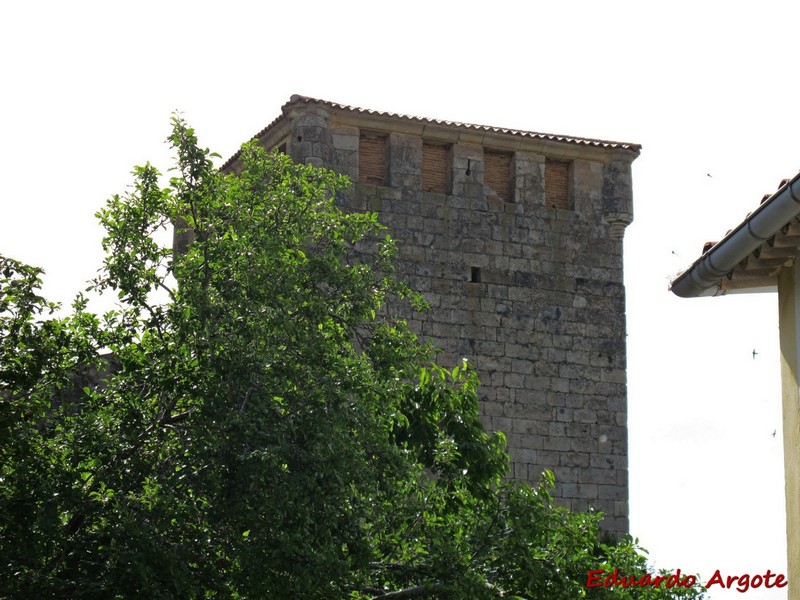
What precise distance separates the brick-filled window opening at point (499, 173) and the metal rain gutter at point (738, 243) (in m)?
7.89

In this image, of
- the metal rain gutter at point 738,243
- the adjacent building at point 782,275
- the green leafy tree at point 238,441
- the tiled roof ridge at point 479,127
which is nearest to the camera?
the metal rain gutter at point 738,243

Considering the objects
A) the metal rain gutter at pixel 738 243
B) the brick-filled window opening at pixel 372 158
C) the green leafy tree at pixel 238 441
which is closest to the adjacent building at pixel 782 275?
the metal rain gutter at pixel 738 243

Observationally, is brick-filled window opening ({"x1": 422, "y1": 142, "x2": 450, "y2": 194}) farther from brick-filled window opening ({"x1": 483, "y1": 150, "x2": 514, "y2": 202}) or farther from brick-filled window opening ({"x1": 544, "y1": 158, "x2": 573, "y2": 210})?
brick-filled window opening ({"x1": 544, "y1": 158, "x2": 573, "y2": 210})

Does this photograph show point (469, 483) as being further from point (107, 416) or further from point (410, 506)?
point (107, 416)

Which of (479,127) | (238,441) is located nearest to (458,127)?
(479,127)

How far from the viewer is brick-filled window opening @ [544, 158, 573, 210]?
17.4 meters

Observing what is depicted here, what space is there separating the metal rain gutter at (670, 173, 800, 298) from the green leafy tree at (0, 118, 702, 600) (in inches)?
75.6

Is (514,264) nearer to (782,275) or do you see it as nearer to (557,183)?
(557,183)

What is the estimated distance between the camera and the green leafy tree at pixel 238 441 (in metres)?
9.12

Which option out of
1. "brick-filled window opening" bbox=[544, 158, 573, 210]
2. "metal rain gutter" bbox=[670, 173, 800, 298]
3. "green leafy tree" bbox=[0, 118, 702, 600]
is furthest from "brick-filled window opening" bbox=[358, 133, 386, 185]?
"metal rain gutter" bbox=[670, 173, 800, 298]

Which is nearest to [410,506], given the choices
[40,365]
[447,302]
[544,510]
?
[544,510]

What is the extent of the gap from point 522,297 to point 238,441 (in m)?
7.80

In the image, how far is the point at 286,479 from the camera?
9.17 m

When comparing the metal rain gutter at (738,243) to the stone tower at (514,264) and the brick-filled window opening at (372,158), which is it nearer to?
the stone tower at (514,264)
